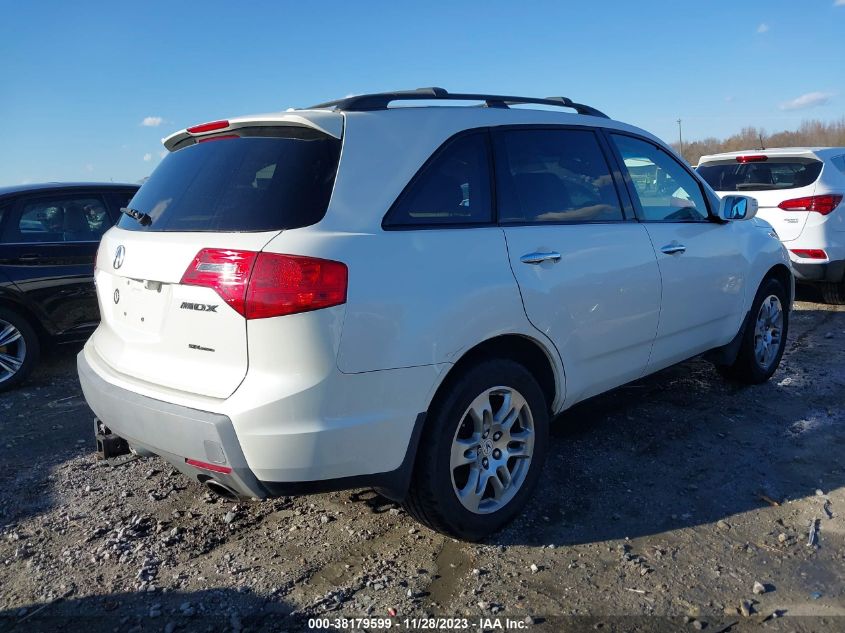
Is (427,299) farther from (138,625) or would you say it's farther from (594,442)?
(594,442)

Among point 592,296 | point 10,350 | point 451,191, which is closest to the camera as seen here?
point 451,191

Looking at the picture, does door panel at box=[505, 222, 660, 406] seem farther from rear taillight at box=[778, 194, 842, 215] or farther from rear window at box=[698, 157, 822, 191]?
rear taillight at box=[778, 194, 842, 215]

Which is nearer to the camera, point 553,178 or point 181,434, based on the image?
point 181,434

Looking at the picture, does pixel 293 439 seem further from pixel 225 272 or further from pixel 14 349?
pixel 14 349

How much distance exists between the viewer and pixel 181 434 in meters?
2.54

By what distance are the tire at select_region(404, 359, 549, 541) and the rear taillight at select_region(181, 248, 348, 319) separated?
0.71 m

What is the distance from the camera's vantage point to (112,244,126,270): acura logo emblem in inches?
118

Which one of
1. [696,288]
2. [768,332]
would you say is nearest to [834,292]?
[768,332]

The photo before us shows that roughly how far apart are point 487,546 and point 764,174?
21.9 ft

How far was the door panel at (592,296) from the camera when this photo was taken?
315cm

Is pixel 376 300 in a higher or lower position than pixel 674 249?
higher

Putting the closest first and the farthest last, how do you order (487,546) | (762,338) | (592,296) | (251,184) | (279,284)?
(279,284) < (251,184) < (487,546) < (592,296) < (762,338)

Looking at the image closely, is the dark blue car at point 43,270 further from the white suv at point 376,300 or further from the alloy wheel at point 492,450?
the alloy wheel at point 492,450

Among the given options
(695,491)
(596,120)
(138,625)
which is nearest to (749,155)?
(596,120)
